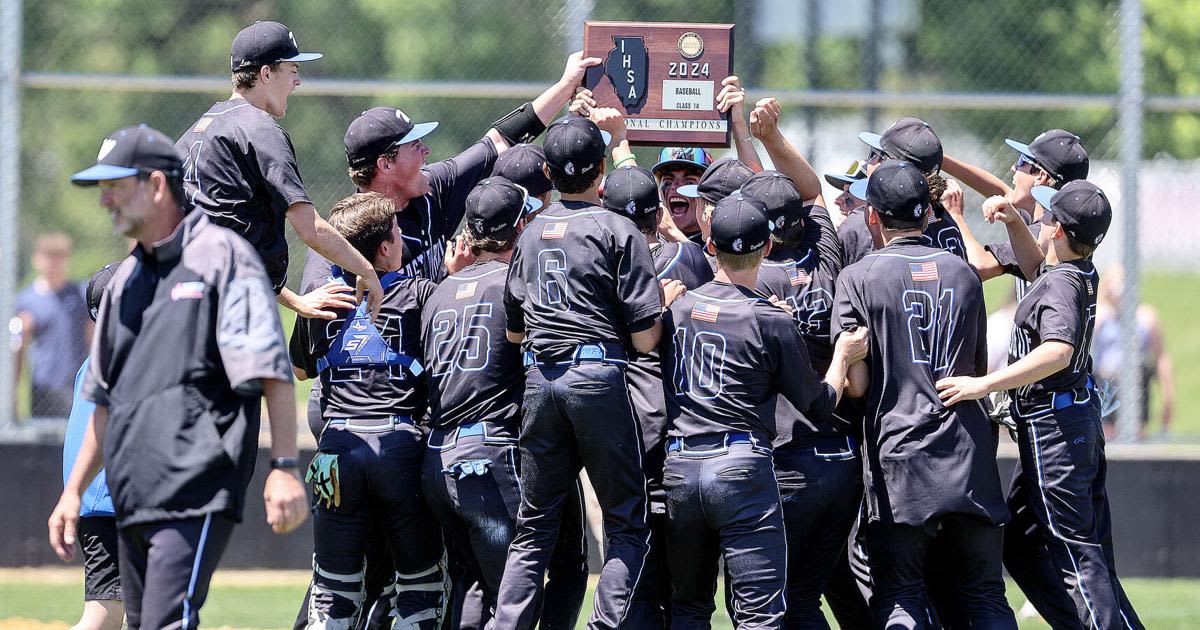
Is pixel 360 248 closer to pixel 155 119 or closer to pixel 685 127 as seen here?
pixel 685 127

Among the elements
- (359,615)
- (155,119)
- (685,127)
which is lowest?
(359,615)

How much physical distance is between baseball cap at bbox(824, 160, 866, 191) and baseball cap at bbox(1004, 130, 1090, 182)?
0.81 metres

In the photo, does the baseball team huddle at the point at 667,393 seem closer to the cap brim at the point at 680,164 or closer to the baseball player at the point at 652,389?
the baseball player at the point at 652,389

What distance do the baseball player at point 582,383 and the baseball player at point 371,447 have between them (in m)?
0.57

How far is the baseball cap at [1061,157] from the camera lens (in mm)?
6234

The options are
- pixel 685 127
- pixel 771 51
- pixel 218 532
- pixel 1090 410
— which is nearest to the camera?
pixel 218 532

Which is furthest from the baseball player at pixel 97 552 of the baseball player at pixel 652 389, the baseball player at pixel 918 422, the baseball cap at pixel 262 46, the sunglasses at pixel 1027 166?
the sunglasses at pixel 1027 166

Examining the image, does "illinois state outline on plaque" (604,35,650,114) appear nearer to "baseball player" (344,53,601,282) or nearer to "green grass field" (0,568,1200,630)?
"baseball player" (344,53,601,282)

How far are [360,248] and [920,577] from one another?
2772mm

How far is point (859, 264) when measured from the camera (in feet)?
18.0

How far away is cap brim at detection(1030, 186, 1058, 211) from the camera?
5863 millimetres

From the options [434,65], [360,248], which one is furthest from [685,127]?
[434,65]

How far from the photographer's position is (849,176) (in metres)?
6.39

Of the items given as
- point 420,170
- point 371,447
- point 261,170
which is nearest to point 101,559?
point 371,447
